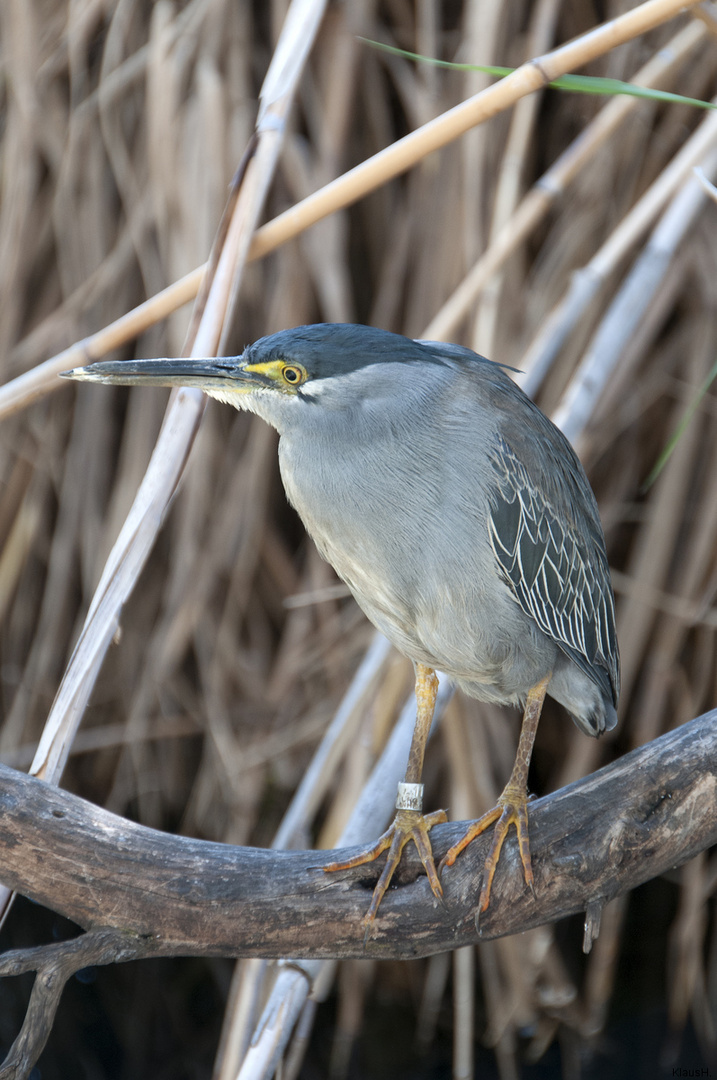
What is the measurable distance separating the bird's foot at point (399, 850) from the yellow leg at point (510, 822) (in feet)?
0.10

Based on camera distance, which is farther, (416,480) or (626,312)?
(626,312)

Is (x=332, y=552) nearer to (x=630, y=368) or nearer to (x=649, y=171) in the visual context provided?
(x=630, y=368)

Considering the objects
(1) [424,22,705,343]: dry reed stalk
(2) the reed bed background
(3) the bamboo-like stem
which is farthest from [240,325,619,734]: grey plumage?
(2) the reed bed background

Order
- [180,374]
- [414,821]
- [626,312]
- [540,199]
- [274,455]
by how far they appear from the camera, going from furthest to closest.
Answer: [274,455]
[626,312]
[540,199]
[414,821]
[180,374]

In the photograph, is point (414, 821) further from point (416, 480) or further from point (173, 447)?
point (173, 447)

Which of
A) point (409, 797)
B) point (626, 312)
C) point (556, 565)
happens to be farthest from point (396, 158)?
point (409, 797)

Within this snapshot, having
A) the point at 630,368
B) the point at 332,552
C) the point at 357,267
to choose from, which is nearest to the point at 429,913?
the point at 332,552

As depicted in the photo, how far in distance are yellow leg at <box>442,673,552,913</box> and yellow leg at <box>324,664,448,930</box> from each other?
0.04 m

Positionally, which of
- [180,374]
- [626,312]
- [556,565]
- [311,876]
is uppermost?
[626,312]

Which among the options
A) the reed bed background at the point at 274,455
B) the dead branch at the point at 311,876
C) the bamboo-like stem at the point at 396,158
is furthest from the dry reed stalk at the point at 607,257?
the dead branch at the point at 311,876

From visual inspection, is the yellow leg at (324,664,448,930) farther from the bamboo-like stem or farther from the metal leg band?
the bamboo-like stem

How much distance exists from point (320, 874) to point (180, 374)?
22.3 inches

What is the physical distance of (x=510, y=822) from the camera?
1029 millimetres

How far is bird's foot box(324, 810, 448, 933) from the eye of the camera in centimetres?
98
